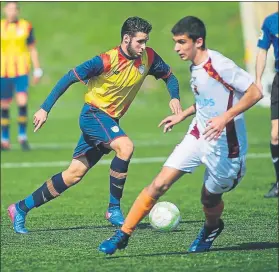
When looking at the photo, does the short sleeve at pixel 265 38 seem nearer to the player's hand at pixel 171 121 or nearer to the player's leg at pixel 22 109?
the player's hand at pixel 171 121

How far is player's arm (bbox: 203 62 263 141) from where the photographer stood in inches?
288

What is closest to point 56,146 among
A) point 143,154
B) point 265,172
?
point 143,154

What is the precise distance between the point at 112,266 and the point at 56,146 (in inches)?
461

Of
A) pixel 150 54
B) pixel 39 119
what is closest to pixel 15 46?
pixel 150 54

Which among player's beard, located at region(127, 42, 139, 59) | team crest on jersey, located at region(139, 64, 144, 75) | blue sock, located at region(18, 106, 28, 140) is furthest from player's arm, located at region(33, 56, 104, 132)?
blue sock, located at region(18, 106, 28, 140)

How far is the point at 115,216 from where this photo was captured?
9.68 m

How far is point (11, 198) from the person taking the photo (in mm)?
12352

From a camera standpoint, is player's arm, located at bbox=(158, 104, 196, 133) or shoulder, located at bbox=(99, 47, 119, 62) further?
shoulder, located at bbox=(99, 47, 119, 62)

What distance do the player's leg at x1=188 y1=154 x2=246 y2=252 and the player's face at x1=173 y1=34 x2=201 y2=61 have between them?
81 centimetres

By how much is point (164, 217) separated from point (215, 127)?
78.0 inches

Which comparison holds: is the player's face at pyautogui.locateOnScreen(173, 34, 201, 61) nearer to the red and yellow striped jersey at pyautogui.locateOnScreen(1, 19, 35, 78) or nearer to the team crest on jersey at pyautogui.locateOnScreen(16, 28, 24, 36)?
the red and yellow striped jersey at pyautogui.locateOnScreen(1, 19, 35, 78)

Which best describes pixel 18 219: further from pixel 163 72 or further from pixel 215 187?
pixel 215 187

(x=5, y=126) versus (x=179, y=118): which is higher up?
(x=179, y=118)

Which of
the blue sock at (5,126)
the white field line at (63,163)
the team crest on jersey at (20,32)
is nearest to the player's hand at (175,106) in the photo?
the white field line at (63,163)
